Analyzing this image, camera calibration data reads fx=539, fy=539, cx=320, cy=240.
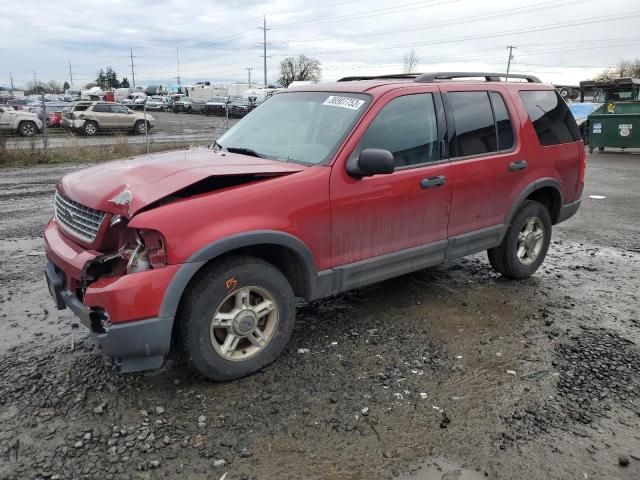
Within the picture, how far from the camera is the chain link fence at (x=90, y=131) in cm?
1480

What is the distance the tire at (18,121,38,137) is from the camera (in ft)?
69.1

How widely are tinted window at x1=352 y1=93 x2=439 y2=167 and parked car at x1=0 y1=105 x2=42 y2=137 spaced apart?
19.8 m

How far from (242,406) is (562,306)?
314cm

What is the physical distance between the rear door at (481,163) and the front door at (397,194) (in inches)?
6.0

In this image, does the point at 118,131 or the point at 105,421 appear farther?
the point at 118,131

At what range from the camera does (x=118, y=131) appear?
2525 centimetres

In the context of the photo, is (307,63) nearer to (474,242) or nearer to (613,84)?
(613,84)

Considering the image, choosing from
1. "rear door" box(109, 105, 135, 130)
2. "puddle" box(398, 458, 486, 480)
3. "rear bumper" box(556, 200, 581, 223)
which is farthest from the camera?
"rear door" box(109, 105, 135, 130)

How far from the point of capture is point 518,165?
4.95 metres

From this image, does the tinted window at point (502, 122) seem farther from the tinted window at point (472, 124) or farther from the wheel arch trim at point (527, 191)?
the wheel arch trim at point (527, 191)

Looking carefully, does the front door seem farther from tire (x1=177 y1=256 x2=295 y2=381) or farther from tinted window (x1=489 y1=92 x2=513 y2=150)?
tinted window (x1=489 y1=92 x2=513 y2=150)

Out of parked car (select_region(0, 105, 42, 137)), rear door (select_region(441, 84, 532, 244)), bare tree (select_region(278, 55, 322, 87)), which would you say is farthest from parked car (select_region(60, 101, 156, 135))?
bare tree (select_region(278, 55, 322, 87))

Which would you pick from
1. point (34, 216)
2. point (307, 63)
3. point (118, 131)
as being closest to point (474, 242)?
point (34, 216)

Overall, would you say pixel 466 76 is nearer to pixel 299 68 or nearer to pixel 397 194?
pixel 397 194
